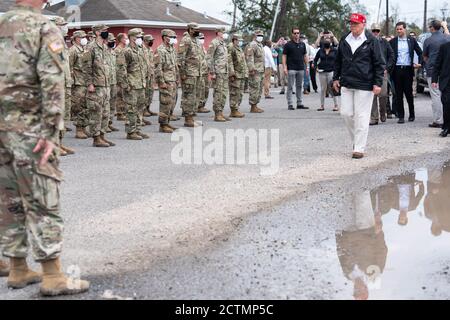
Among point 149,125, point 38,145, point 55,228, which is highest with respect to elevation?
point 38,145

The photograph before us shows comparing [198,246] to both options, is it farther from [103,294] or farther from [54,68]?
[54,68]

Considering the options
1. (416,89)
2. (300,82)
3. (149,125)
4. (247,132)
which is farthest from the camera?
(416,89)

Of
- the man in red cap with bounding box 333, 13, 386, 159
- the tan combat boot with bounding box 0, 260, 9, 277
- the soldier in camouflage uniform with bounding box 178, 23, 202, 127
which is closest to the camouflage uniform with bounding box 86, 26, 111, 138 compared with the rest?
the soldier in camouflage uniform with bounding box 178, 23, 202, 127

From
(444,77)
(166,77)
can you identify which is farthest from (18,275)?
(444,77)

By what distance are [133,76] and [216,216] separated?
20.7ft

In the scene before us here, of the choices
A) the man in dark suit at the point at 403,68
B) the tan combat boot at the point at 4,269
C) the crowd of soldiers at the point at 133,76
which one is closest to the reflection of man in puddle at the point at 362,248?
the tan combat boot at the point at 4,269

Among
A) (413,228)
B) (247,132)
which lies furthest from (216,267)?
(247,132)

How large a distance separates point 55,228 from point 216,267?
1.28 m

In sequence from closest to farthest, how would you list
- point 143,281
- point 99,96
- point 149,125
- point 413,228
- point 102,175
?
point 143,281, point 413,228, point 102,175, point 99,96, point 149,125

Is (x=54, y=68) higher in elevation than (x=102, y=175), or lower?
higher

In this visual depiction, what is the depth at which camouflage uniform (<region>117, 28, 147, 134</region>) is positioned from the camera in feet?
41.2

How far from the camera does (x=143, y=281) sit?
498cm

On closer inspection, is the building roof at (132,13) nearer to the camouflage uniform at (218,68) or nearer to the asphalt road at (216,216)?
the camouflage uniform at (218,68)

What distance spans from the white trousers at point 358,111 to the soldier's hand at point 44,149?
6.34m
